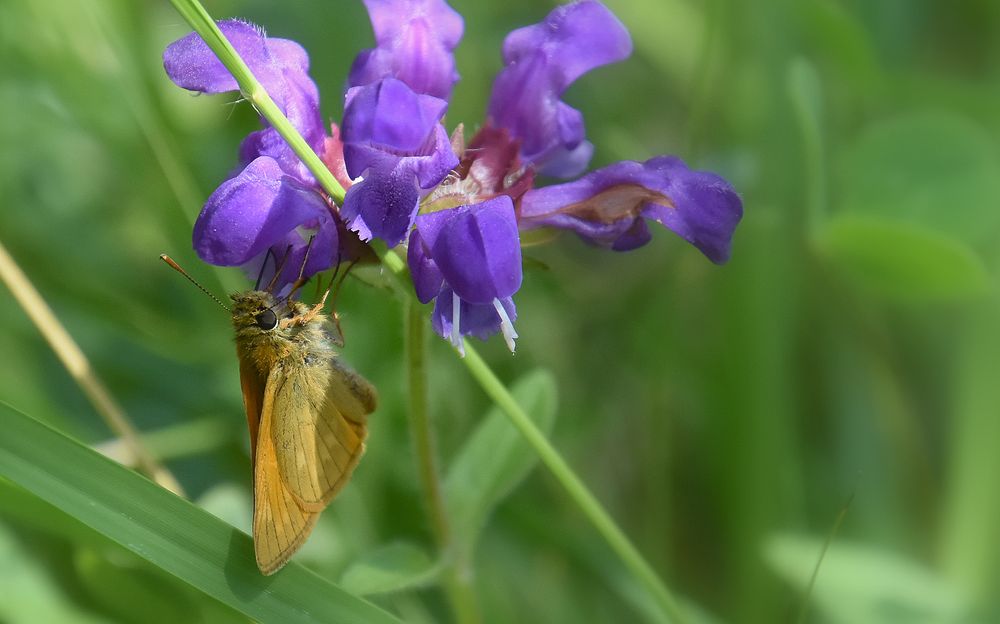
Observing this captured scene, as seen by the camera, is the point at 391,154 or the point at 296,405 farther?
the point at 296,405

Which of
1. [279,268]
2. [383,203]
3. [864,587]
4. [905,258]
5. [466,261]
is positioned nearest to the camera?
[466,261]

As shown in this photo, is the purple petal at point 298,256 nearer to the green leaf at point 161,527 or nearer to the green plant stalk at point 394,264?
the green plant stalk at point 394,264

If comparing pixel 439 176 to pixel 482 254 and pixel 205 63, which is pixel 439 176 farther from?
pixel 205 63

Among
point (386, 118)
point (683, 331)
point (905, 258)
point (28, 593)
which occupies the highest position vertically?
point (386, 118)

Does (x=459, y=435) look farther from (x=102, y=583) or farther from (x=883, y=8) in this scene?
(x=883, y=8)

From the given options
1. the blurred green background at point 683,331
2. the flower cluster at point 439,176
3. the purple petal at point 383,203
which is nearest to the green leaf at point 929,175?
the blurred green background at point 683,331

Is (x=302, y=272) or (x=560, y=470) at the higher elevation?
(x=302, y=272)

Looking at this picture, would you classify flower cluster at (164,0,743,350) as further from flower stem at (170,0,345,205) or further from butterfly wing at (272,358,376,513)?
butterfly wing at (272,358,376,513)

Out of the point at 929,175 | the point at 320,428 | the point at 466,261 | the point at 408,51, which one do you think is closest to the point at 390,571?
the point at 320,428
